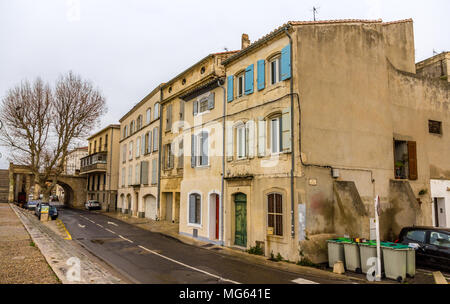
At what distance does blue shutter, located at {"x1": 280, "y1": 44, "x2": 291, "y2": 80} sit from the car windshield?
753 cm

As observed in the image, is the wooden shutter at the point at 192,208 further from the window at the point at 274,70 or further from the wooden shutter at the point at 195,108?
the window at the point at 274,70

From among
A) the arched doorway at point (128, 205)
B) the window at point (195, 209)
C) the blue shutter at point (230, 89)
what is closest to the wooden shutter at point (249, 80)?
the blue shutter at point (230, 89)

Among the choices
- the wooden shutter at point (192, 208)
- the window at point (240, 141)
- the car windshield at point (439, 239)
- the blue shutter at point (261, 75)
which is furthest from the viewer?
the wooden shutter at point (192, 208)

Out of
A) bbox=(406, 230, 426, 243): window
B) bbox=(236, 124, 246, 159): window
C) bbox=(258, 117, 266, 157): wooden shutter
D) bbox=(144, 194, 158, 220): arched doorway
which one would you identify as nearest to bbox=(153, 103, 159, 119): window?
bbox=(144, 194, 158, 220): arched doorway

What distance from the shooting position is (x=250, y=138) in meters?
14.9

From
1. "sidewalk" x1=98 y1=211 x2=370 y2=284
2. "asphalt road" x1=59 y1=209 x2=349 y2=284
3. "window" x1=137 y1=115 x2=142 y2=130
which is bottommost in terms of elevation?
"sidewalk" x1=98 y1=211 x2=370 y2=284

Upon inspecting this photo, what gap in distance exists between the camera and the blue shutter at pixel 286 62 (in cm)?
1307

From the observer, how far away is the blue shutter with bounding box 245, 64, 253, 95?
1518cm

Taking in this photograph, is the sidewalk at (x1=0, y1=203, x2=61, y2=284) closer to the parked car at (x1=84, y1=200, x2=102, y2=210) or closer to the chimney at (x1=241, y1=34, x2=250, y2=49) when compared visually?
the chimney at (x1=241, y1=34, x2=250, y2=49)

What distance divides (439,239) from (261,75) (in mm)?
9071

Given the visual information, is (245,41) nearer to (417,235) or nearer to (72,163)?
(417,235)

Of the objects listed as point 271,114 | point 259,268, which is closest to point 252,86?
point 271,114

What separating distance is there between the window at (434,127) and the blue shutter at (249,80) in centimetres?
942

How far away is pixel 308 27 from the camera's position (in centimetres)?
1330
